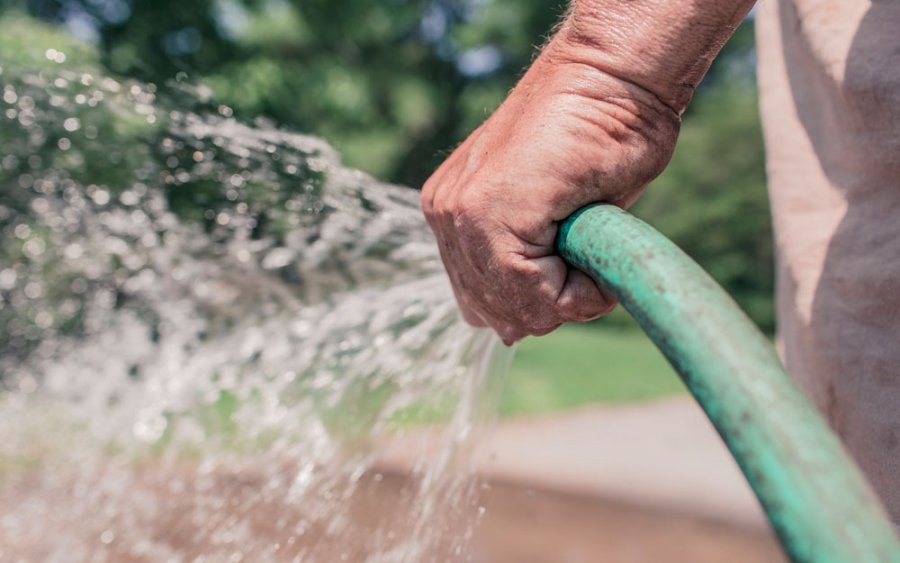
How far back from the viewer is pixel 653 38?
1186 millimetres

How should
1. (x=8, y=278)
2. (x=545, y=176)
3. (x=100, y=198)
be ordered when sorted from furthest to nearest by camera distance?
1. (x=8, y=278)
2. (x=100, y=198)
3. (x=545, y=176)

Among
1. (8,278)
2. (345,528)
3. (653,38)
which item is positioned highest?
(653,38)

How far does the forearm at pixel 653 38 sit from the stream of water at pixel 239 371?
2.44 feet

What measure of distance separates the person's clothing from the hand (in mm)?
361

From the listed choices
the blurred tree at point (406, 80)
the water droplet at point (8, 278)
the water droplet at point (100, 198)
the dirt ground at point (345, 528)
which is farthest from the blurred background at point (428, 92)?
the dirt ground at point (345, 528)

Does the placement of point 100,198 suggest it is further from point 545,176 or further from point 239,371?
point 545,176

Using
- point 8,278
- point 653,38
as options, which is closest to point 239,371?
point 653,38

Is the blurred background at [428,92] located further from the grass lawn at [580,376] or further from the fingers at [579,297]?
the fingers at [579,297]

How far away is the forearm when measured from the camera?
3.85 ft

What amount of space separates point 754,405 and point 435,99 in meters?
15.2

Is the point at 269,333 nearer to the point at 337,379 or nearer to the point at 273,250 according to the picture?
the point at 337,379

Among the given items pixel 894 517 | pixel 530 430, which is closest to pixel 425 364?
pixel 894 517

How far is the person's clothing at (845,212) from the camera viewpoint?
1.47m

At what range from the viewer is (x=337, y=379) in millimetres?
2422
